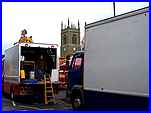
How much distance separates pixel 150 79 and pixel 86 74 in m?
3.49

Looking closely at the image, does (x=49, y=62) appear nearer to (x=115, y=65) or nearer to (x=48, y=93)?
(x=48, y=93)

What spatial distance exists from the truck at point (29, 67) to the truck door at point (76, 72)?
12.3 ft

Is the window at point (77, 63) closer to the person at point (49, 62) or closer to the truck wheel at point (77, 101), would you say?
the truck wheel at point (77, 101)

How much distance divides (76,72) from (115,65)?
9.91 ft

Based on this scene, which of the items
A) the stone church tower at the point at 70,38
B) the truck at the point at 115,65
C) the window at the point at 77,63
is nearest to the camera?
the truck at the point at 115,65

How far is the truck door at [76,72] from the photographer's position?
1270cm

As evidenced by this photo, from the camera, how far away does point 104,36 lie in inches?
427

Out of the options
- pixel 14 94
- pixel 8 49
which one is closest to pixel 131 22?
pixel 14 94

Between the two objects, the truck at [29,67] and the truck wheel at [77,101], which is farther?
the truck at [29,67]

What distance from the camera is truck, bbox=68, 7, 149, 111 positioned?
909 centimetres

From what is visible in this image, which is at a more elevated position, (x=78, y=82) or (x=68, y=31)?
(x=68, y=31)

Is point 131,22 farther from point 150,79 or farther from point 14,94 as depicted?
point 14,94

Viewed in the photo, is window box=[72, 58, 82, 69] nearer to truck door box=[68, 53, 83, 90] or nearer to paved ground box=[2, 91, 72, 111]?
truck door box=[68, 53, 83, 90]

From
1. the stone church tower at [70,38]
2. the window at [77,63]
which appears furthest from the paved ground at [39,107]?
the stone church tower at [70,38]
